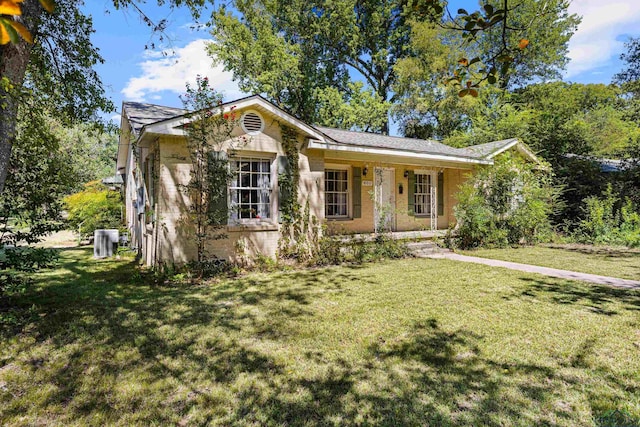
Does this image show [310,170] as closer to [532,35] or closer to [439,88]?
[439,88]

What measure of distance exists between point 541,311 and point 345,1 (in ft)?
86.5

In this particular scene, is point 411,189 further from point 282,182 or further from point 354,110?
point 354,110

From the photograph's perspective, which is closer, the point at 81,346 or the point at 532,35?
the point at 81,346

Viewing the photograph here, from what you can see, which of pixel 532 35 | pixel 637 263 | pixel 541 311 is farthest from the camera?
pixel 532 35

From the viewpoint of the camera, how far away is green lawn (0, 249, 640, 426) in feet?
9.27

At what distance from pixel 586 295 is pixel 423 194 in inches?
330

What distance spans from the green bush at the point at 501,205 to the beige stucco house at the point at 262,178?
2.89 feet

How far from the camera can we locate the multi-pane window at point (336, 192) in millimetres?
12109

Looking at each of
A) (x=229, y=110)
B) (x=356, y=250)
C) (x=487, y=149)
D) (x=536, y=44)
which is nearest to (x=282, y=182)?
(x=229, y=110)

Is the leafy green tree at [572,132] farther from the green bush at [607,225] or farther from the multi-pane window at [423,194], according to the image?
the multi-pane window at [423,194]

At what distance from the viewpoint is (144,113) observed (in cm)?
940

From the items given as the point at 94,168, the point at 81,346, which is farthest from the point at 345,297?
the point at 94,168

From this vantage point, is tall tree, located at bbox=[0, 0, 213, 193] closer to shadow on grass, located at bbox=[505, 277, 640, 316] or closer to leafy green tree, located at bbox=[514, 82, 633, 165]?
shadow on grass, located at bbox=[505, 277, 640, 316]

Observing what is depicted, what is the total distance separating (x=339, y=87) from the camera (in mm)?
28875
